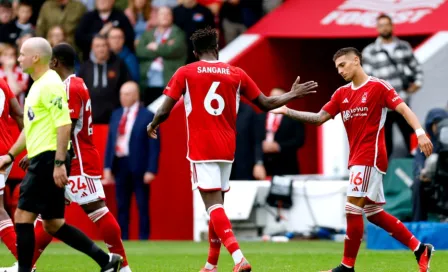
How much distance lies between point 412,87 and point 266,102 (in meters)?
7.41

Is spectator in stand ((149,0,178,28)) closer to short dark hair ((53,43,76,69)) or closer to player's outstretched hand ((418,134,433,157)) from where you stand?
short dark hair ((53,43,76,69))

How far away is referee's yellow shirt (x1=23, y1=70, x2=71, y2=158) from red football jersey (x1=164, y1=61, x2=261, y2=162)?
1347 millimetres

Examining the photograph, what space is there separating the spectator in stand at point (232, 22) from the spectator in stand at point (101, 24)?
74.9 inches

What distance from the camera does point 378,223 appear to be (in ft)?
38.5

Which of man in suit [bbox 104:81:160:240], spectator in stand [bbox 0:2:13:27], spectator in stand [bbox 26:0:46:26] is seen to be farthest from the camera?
spectator in stand [bbox 26:0:46:26]

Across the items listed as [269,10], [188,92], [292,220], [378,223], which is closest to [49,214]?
[188,92]

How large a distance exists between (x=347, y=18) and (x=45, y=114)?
12.2m

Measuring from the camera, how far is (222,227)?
10.9 metres

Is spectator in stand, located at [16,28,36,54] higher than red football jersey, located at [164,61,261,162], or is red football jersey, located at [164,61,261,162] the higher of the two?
spectator in stand, located at [16,28,36,54]

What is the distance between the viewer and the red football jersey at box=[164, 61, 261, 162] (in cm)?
1106

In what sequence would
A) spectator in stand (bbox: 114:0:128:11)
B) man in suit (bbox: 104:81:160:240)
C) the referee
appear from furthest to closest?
spectator in stand (bbox: 114:0:128:11)
man in suit (bbox: 104:81:160:240)
the referee

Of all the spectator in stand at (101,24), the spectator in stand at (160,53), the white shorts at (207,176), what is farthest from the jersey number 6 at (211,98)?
the spectator in stand at (101,24)

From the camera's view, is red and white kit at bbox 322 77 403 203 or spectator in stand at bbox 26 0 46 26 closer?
red and white kit at bbox 322 77 403 203

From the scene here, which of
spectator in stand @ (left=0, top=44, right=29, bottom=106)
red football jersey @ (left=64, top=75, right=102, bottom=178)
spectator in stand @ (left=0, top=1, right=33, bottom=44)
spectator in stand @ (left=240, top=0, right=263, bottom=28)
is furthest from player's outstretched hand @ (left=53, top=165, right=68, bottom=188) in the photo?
spectator in stand @ (left=240, top=0, right=263, bottom=28)
